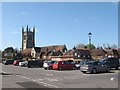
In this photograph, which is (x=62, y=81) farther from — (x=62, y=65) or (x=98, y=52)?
(x=98, y=52)

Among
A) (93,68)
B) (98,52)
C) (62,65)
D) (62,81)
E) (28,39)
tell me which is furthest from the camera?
(28,39)

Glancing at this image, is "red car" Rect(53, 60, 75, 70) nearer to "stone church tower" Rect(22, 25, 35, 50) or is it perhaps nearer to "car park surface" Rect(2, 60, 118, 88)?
"car park surface" Rect(2, 60, 118, 88)

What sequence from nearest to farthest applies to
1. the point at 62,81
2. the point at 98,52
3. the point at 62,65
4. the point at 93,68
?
the point at 62,81
the point at 93,68
the point at 62,65
the point at 98,52

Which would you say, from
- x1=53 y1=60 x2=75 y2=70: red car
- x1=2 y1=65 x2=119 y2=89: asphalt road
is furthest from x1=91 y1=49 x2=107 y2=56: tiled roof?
Answer: x1=2 y1=65 x2=119 y2=89: asphalt road

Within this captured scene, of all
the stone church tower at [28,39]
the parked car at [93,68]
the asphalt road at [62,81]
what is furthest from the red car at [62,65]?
the stone church tower at [28,39]

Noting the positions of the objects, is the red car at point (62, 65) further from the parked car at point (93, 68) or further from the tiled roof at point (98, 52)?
the tiled roof at point (98, 52)

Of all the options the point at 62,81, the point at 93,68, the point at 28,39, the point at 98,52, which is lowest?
the point at 62,81

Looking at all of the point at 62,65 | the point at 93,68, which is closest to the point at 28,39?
the point at 62,65

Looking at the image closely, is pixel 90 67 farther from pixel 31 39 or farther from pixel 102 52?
pixel 31 39

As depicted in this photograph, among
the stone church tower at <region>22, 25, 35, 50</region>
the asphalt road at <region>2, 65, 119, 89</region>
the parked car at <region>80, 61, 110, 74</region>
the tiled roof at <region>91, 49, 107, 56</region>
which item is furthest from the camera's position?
the stone church tower at <region>22, 25, 35, 50</region>

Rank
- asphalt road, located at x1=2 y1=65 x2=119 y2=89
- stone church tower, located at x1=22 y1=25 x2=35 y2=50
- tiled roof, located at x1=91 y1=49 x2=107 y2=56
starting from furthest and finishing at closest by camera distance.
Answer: stone church tower, located at x1=22 y1=25 x2=35 y2=50 < tiled roof, located at x1=91 y1=49 x2=107 y2=56 < asphalt road, located at x1=2 y1=65 x2=119 y2=89

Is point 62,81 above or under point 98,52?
under

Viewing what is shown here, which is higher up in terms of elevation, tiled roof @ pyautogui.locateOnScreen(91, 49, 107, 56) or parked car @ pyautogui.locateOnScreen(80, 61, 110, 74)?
tiled roof @ pyautogui.locateOnScreen(91, 49, 107, 56)

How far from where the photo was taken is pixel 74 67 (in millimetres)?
45062
